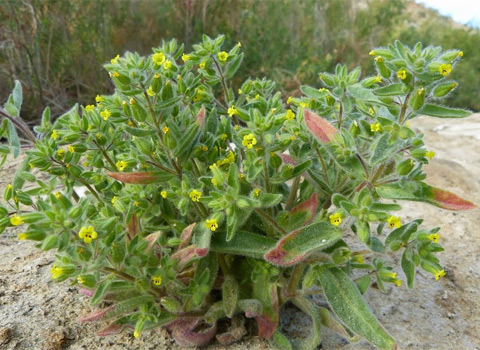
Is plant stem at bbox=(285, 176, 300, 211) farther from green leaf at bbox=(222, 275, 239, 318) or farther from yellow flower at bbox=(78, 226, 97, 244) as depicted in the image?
yellow flower at bbox=(78, 226, 97, 244)

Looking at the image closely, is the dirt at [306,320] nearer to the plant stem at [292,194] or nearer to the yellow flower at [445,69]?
the plant stem at [292,194]

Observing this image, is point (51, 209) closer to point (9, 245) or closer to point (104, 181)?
point (104, 181)

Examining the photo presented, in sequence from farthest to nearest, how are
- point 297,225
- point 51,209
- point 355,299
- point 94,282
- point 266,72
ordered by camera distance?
1. point 266,72
2. point 297,225
3. point 355,299
4. point 94,282
5. point 51,209

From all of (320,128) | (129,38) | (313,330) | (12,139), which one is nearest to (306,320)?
(313,330)

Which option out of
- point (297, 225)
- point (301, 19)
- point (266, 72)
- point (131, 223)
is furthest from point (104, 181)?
point (301, 19)

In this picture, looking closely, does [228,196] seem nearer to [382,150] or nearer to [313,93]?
[382,150]

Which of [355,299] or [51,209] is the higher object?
[51,209]
